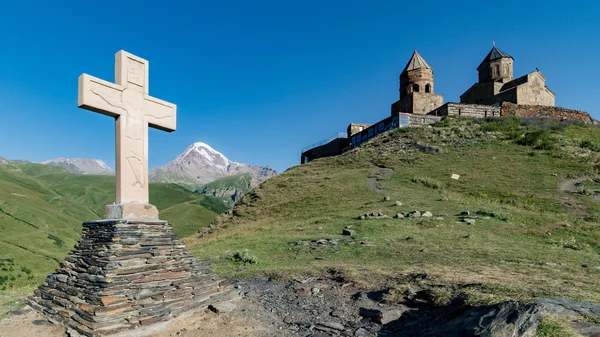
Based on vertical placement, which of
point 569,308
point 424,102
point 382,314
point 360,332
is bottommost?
point 360,332

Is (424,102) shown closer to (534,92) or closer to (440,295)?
(534,92)

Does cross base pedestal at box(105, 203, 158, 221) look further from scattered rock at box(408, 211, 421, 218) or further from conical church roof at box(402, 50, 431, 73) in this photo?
conical church roof at box(402, 50, 431, 73)

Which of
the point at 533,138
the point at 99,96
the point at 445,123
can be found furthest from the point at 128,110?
the point at 445,123

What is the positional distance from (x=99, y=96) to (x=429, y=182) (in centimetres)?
2257

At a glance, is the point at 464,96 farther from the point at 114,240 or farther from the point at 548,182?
the point at 114,240

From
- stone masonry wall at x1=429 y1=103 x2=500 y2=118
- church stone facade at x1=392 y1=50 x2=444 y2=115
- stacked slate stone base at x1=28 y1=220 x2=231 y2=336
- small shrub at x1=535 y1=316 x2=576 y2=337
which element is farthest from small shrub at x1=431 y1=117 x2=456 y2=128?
small shrub at x1=535 y1=316 x2=576 y2=337

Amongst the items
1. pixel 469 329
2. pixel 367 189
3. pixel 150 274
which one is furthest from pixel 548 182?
pixel 150 274

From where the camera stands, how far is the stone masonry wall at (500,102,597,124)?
133ft

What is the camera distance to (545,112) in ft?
134

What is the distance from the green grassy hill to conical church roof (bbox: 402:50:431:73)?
42.8 metres

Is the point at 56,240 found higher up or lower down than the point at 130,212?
lower down

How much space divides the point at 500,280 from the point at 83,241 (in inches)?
340

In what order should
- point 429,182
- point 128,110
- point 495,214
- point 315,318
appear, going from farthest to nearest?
point 429,182, point 495,214, point 128,110, point 315,318

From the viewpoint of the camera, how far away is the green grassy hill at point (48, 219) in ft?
117
